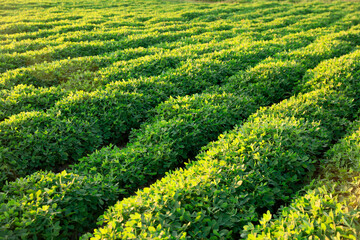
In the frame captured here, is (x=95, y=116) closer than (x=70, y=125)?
No

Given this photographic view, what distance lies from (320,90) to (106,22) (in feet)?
53.4

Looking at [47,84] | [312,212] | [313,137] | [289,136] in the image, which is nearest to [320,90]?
[313,137]

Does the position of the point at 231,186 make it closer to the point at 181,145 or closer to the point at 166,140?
the point at 181,145

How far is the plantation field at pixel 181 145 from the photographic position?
360 centimetres

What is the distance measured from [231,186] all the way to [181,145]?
201 cm

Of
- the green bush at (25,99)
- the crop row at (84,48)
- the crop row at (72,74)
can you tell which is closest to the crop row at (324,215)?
the green bush at (25,99)

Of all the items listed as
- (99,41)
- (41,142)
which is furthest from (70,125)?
(99,41)

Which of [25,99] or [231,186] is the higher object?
[25,99]

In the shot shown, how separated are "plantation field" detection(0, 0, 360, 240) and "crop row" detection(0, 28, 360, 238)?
0.04 meters

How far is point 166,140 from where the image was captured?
5.77 metres

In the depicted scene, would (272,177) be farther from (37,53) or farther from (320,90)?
(37,53)

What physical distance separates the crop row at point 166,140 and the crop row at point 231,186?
27.5 inches

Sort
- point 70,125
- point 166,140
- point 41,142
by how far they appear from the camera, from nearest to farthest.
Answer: point 41,142 < point 166,140 < point 70,125

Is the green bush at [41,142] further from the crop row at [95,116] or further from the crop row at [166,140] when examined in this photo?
the crop row at [166,140]
